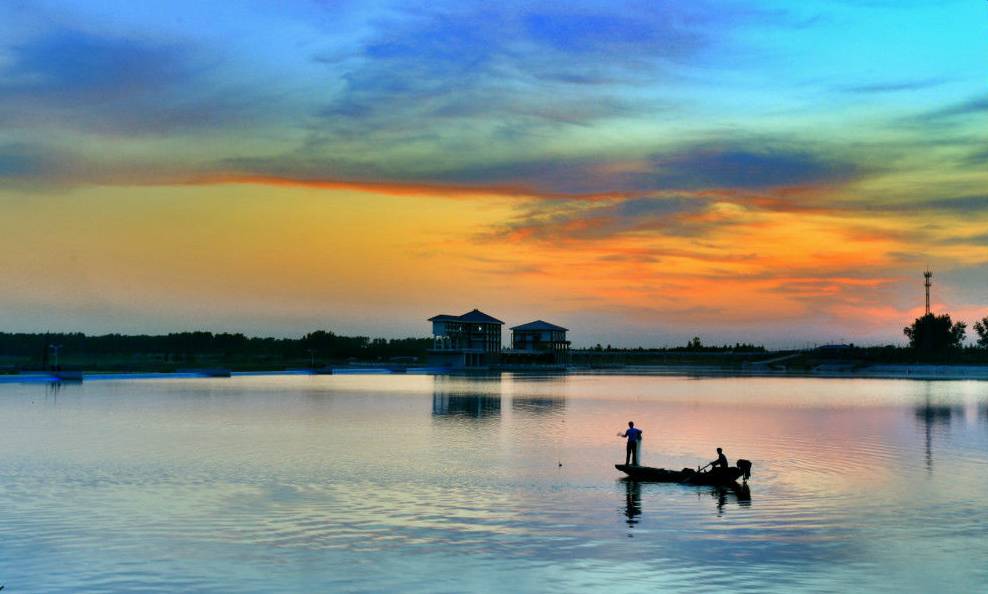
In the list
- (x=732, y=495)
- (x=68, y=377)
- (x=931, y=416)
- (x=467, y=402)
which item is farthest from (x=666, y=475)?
(x=68, y=377)

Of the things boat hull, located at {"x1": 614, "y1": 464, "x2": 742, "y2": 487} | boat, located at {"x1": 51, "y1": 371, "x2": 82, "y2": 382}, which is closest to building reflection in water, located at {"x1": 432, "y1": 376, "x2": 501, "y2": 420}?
boat hull, located at {"x1": 614, "y1": 464, "x2": 742, "y2": 487}

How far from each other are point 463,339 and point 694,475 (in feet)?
493

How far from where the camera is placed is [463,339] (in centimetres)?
18325

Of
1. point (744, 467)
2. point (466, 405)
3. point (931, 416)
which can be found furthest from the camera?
point (466, 405)

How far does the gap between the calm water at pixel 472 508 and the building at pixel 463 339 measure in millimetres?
117572

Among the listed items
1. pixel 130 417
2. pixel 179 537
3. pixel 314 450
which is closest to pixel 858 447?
pixel 314 450

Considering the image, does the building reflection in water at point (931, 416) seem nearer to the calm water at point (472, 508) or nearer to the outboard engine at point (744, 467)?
the calm water at point (472, 508)

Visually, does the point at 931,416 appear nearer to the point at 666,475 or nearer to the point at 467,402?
the point at 467,402

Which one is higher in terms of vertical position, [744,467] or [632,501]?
[744,467]

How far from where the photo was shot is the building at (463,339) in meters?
179

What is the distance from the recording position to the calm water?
2034 cm

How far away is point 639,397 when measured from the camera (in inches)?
3642

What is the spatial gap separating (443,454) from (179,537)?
64.5 ft

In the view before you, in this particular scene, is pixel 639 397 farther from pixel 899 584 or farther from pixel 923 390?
pixel 899 584
